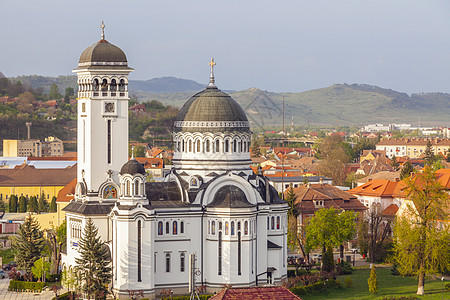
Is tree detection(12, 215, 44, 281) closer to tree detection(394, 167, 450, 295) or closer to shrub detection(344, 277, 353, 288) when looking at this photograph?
shrub detection(344, 277, 353, 288)

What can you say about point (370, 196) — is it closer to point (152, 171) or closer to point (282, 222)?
point (282, 222)

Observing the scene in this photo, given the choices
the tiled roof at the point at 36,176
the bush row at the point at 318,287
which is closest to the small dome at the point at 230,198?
the bush row at the point at 318,287

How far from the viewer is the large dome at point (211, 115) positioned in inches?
2549

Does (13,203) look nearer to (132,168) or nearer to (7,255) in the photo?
(7,255)

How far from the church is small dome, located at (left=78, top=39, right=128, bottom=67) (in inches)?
2.7

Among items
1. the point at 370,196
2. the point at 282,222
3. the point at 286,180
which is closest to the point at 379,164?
the point at 286,180

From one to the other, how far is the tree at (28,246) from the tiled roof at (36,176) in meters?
→ 51.8

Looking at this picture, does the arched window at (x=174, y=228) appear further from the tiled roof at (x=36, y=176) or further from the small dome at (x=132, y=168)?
the tiled roof at (x=36, y=176)

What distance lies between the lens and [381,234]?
80.7 m

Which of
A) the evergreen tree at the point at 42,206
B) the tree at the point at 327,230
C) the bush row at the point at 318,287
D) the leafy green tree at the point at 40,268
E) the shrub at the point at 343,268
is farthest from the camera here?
the evergreen tree at the point at 42,206

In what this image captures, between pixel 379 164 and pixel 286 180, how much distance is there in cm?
3432

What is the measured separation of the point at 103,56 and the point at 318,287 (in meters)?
21.3

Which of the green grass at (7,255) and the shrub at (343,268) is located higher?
the shrub at (343,268)

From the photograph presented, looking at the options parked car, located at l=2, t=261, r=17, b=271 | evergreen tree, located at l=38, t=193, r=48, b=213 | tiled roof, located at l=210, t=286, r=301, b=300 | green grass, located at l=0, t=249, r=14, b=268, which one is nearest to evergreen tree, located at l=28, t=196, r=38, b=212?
evergreen tree, located at l=38, t=193, r=48, b=213
